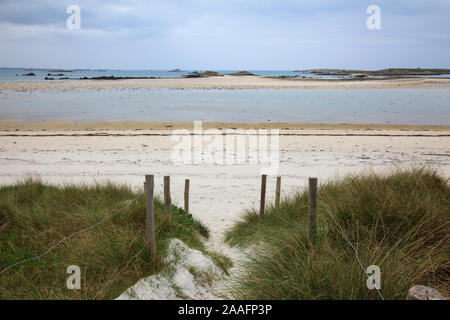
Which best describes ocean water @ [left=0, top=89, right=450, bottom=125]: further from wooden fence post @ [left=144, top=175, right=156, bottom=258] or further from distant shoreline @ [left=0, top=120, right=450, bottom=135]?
wooden fence post @ [left=144, top=175, right=156, bottom=258]

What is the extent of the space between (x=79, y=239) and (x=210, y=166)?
8.41m

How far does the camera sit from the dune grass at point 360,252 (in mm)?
3496

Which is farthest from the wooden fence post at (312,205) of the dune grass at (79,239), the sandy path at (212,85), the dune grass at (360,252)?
the sandy path at (212,85)

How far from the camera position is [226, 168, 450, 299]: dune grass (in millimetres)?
3496

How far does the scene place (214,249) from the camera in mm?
6477

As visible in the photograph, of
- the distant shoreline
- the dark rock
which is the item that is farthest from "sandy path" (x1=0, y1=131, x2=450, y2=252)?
the dark rock

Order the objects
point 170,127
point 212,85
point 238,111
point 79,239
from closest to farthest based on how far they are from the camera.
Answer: point 79,239 < point 170,127 < point 238,111 < point 212,85

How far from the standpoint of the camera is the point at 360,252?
4.04 metres

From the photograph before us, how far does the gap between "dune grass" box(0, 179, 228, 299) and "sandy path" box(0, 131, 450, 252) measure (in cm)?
167

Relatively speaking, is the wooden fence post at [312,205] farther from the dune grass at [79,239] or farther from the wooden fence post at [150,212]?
the wooden fence post at [150,212]

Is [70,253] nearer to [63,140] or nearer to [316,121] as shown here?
[63,140]

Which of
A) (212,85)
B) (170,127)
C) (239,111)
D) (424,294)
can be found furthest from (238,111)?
(212,85)

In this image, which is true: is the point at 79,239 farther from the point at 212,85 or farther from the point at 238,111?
the point at 212,85
